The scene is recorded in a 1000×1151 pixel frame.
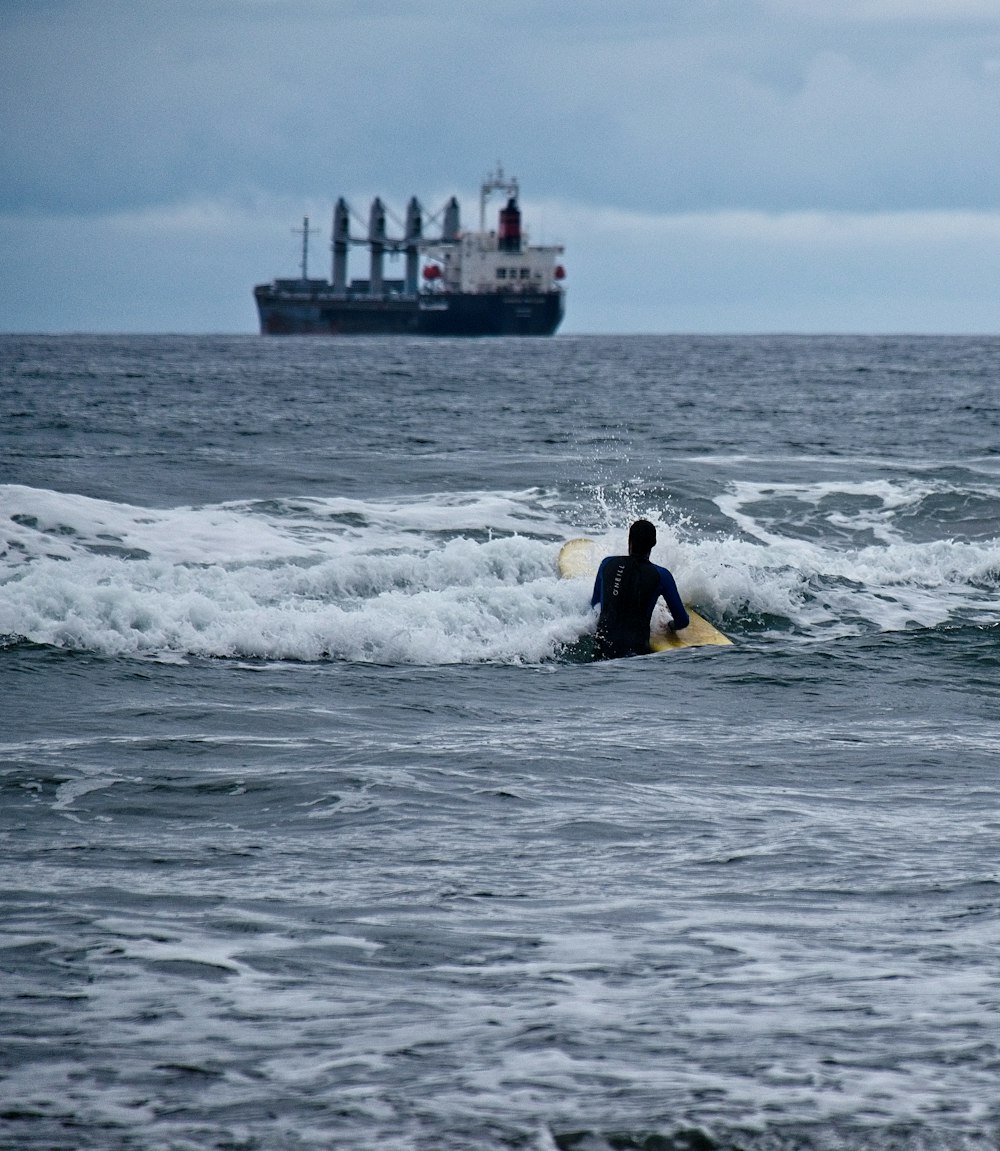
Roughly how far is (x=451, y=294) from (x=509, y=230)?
7368mm

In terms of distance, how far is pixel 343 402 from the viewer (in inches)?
1421

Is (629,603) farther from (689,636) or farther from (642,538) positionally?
(689,636)

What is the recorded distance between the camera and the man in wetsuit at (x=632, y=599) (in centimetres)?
1109

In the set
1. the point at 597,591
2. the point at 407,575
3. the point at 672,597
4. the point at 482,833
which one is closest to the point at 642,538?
the point at 672,597

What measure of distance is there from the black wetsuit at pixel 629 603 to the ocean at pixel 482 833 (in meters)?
0.35

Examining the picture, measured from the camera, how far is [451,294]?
12162 cm

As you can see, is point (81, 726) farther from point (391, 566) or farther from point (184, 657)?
point (391, 566)

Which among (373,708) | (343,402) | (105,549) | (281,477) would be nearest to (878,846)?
(373,708)

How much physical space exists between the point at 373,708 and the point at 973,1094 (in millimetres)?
5959

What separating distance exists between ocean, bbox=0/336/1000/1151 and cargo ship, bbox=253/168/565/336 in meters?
106

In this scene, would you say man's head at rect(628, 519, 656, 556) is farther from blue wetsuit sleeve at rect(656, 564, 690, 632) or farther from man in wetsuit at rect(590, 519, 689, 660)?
blue wetsuit sleeve at rect(656, 564, 690, 632)

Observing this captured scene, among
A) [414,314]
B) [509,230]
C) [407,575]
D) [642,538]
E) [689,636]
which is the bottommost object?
[689,636]

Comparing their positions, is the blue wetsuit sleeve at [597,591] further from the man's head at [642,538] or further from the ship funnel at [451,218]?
the ship funnel at [451,218]

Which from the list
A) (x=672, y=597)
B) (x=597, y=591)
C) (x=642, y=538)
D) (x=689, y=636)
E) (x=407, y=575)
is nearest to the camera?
(x=642, y=538)
